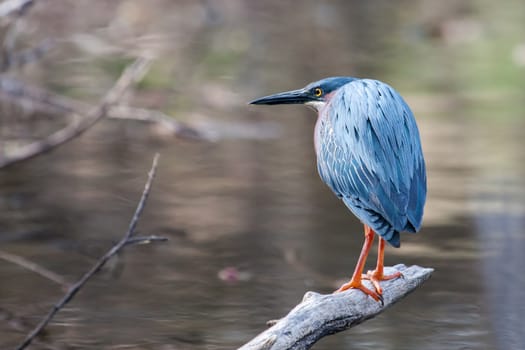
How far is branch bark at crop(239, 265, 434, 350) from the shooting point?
10.7ft

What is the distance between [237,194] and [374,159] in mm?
3937

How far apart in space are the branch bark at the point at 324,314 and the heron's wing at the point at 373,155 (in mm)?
267

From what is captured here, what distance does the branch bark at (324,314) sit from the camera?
326 cm

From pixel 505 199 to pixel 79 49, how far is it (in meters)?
6.89

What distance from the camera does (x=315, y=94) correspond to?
12.6 ft

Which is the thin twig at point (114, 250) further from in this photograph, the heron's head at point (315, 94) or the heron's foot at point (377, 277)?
the heron's foot at point (377, 277)

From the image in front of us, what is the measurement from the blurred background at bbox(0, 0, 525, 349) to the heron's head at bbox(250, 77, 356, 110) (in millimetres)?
1283

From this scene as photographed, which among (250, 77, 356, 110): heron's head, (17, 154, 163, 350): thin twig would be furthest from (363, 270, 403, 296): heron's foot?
(17, 154, 163, 350): thin twig

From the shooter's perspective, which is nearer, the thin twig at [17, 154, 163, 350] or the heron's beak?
the thin twig at [17, 154, 163, 350]

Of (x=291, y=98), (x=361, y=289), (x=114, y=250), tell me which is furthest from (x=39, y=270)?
(x=361, y=289)

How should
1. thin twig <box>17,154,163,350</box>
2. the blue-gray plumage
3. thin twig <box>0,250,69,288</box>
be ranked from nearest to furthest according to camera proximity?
the blue-gray plumage
thin twig <box>17,154,163,350</box>
thin twig <box>0,250,69,288</box>

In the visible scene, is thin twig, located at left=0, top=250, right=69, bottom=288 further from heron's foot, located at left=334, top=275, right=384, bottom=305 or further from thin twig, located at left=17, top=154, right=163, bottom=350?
heron's foot, located at left=334, top=275, right=384, bottom=305

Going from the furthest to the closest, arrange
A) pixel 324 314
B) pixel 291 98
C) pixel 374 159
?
pixel 291 98 < pixel 374 159 < pixel 324 314

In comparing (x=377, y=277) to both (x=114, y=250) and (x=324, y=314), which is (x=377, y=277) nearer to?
(x=324, y=314)
